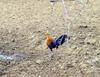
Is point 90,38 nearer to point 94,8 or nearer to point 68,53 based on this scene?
point 68,53

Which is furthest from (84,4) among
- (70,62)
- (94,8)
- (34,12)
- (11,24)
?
(70,62)

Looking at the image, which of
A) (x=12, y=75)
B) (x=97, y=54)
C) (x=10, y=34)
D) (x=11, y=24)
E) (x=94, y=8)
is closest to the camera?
(x=12, y=75)

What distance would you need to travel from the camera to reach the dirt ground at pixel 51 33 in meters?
3.74

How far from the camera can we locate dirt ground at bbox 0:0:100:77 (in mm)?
3738

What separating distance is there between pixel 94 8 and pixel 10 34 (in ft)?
5.32

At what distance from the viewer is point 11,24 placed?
17.1 feet

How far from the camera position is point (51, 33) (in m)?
4.76

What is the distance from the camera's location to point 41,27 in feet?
16.5

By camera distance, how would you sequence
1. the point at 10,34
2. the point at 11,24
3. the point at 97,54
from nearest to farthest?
1. the point at 97,54
2. the point at 10,34
3. the point at 11,24

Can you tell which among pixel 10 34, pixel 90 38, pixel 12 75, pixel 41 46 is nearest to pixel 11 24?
pixel 10 34

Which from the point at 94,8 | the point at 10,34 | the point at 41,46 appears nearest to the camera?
the point at 41,46

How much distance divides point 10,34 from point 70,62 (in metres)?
1.26

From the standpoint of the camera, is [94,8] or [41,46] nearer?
[41,46]

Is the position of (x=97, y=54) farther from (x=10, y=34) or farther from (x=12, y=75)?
(x=10, y=34)
